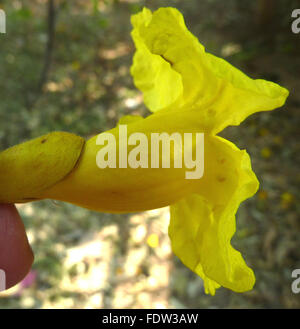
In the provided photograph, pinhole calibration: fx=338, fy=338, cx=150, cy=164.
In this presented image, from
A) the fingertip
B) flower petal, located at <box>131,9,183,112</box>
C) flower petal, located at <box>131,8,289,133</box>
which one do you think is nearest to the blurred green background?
flower petal, located at <box>131,9,183,112</box>

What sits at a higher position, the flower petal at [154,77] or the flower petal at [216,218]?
the flower petal at [154,77]

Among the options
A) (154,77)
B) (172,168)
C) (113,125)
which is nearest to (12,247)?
(172,168)

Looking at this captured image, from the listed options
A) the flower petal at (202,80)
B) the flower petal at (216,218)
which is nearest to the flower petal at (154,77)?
the flower petal at (202,80)

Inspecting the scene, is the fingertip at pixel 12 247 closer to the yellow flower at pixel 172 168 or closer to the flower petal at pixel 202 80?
the yellow flower at pixel 172 168

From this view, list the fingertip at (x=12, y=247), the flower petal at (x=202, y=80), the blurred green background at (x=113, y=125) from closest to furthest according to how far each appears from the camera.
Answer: the flower petal at (x=202, y=80) < the fingertip at (x=12, y=247) < the blurred green background at (x=113, y=125)

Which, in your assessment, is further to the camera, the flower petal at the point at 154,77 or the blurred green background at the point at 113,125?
the blurred green background at the point at 113,125

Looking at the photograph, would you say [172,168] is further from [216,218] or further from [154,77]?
[154,77]

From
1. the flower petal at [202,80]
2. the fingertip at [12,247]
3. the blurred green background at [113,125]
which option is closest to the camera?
the flower petal at [202,80]
